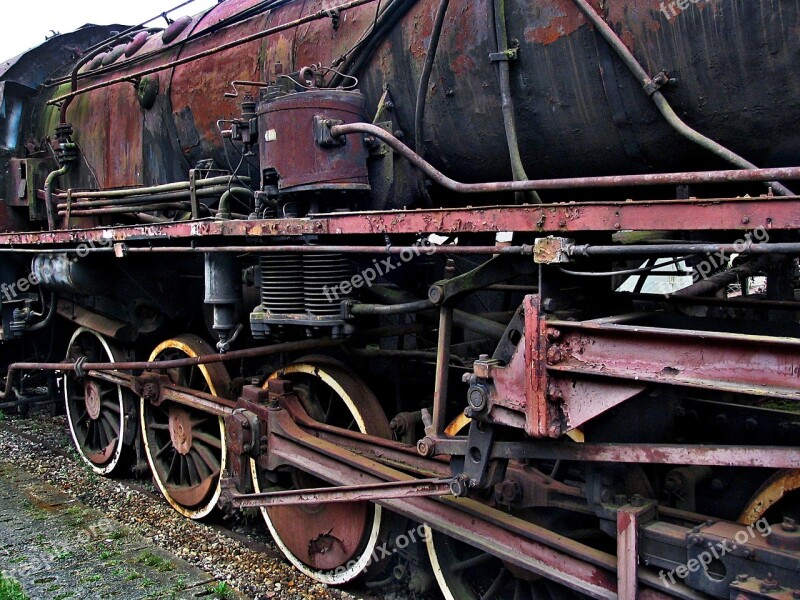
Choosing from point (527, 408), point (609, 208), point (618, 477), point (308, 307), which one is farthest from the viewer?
point (308, 307)

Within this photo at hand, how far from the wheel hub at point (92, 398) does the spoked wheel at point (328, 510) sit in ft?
7.17

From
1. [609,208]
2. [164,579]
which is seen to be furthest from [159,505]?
[609,208]

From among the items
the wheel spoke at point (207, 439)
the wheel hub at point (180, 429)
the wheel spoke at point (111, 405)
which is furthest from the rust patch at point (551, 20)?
the wheel spoke at point (111, 405)

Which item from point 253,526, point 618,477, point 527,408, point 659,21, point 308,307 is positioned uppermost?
point 659,21

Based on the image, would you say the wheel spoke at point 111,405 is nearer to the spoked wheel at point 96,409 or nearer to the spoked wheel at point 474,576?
the spoked wheel at point 96,409

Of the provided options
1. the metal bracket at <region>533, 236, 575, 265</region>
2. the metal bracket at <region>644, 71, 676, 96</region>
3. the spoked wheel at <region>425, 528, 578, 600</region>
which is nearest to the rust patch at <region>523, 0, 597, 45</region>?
the metal bracket at <region>644, 71, 676, 96</region>

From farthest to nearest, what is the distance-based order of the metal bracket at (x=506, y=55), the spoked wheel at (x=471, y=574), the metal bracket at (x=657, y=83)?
1. the spoked wheel at (x=471, y=574)
2. the metal bracket at (x=506, y=55)
3. the metal bracket at (x=657, y=83)

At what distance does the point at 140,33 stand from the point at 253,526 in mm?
4049

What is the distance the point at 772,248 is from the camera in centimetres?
184

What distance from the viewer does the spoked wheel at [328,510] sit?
11.8 feet

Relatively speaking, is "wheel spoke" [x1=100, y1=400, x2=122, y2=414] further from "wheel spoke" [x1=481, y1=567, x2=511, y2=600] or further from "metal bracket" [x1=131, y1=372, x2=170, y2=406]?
"wheel spoke" [x1=481, y1=567, x2=511, y2=600]

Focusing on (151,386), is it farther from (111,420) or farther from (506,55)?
(506,55)

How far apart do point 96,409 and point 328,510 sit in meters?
2.78

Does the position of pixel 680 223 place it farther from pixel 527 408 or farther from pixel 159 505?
pixel 159 505
